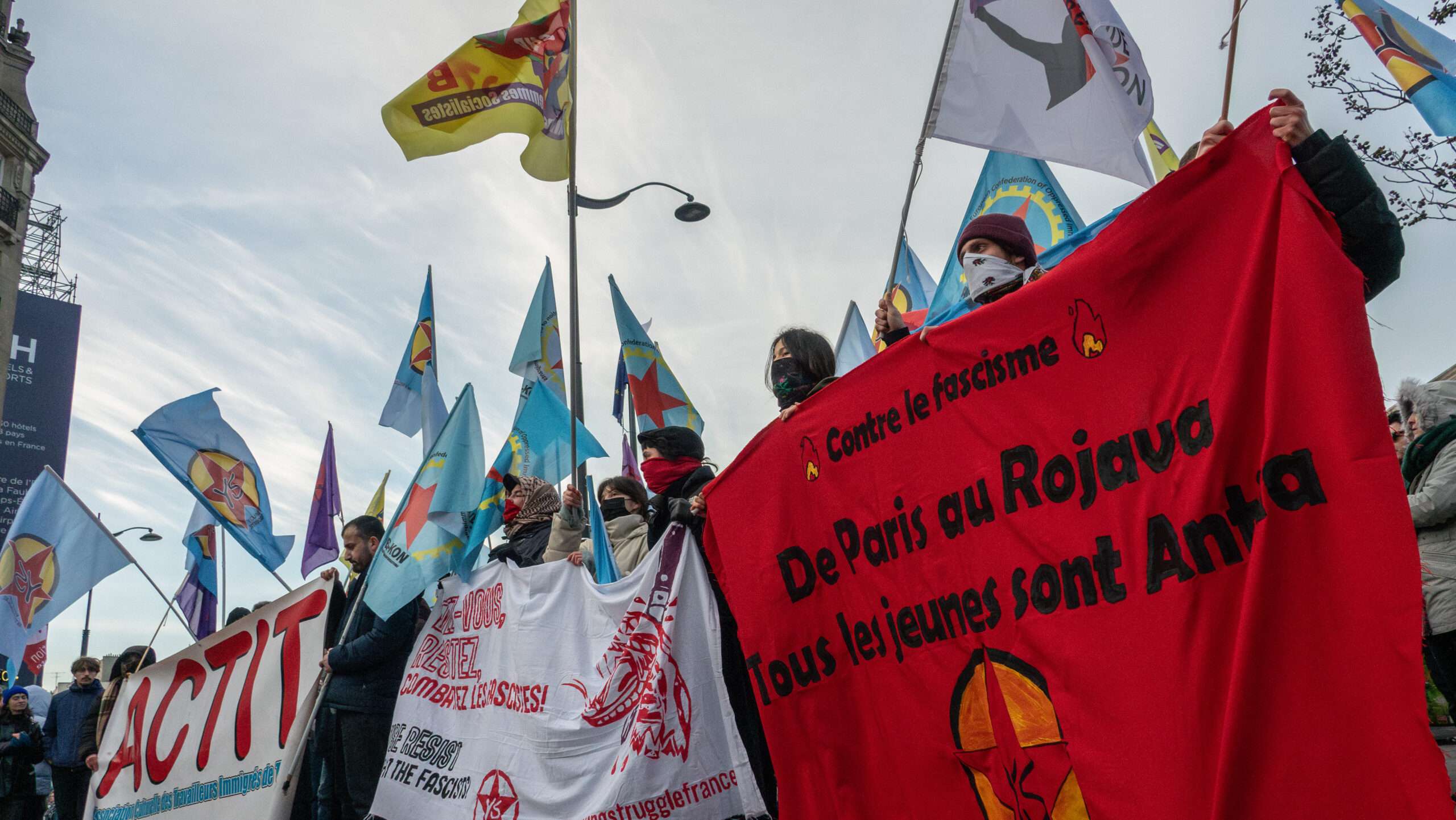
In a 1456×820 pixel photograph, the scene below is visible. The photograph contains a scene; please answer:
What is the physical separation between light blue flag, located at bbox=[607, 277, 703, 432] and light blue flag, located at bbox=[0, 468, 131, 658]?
14.0 feet

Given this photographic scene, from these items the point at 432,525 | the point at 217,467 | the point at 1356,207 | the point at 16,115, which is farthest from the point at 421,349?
the point at 16,115

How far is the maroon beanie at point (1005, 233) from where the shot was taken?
3.29 m

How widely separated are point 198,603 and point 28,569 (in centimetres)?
217

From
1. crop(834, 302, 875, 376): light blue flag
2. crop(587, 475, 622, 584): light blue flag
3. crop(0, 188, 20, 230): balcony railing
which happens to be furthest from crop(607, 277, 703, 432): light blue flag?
crop(0, 188, 20, 230): balcony railing

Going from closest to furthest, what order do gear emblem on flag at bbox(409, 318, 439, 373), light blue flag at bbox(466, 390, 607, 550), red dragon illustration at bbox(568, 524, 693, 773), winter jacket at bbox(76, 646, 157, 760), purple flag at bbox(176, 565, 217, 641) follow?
red dragon illustration at bbox(568, 524, 693, 773), light blue flag at bbox(466, 390, 607, 550), winter jacket at bbox(76, 646, 157, 760), purple flag at bbox(176, 565, 217, 641), gear emblem on flag at bbox(409, 318, 439, 373)

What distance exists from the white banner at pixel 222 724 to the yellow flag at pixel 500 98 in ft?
9.32

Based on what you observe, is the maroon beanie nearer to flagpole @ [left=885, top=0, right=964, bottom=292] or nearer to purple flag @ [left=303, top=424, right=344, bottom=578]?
flagpole @ [left=885, top=0, right=964, bottom=292]

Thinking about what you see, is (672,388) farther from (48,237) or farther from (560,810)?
(48,237)

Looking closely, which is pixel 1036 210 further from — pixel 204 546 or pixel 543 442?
pixel 204 546

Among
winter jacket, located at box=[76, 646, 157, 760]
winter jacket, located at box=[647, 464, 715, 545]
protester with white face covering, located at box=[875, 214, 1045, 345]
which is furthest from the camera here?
winter jacket, located at box=[76, 646, 157, 760]

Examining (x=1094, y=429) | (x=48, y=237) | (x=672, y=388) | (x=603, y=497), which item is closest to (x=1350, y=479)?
(x=1094, y=429)

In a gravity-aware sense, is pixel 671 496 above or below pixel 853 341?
below

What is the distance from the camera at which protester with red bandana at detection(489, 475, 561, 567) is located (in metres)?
5.18

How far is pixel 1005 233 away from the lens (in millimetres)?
3289
